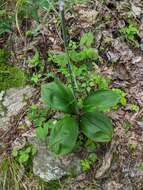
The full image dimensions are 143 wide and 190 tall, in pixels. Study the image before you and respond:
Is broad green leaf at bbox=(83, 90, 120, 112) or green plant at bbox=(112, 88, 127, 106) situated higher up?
broad green leaf at bbox=(83, 90, 120, 112)

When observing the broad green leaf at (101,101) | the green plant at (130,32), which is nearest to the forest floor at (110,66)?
the green plant at (130,32)

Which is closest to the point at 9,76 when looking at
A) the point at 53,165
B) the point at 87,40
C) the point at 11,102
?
the point at 11,102

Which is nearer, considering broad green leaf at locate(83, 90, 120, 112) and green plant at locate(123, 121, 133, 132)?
broad green leaf at locate(83, 90, 120, 112)

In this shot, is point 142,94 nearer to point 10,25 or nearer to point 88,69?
point 88,69

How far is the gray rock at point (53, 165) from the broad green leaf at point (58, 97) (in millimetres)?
340

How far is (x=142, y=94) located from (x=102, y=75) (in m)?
0.36

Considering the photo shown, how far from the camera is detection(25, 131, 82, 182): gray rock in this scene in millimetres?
2602

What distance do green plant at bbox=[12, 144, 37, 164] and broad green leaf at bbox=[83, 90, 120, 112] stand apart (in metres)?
0.49

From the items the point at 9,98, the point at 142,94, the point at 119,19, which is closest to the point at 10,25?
the point at 9,98

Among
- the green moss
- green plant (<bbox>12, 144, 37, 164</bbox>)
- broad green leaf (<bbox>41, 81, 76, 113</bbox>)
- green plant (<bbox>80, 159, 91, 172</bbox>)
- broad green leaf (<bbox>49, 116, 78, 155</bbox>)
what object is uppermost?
broad green leaf (<bbox>41, 81, 76, 113</bbox>)

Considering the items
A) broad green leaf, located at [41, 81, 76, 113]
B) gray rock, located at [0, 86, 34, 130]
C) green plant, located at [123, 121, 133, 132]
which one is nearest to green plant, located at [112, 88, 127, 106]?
green plant, located at [123, 121, 133, 132]

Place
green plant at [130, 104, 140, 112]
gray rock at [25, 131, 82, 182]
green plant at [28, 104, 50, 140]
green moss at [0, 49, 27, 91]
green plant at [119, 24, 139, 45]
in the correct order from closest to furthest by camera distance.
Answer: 1. gray rock at [25, 131, 82, 182]
2. green plant at [28, 104, 50, 140]
3. green plant at [130, 104, 140, 112]
4. green moss at [0, 49, 27, 91]
5. green plant at [119, 24, 139, 45]

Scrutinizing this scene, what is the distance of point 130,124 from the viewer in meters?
2.79

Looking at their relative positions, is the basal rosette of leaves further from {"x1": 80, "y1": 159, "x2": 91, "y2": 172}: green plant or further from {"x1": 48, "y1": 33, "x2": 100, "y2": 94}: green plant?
{"x1": 48, "y1": 33, "x2": 100, "y2": 94}: green plant
